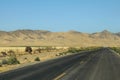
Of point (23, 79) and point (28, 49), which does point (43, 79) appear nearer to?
point (23, 79)

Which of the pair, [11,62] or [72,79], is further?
[11,62]

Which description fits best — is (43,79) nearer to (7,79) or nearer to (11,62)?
(7,79)

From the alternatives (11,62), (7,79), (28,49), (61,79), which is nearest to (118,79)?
(61,79)

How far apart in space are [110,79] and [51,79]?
2.96 metres

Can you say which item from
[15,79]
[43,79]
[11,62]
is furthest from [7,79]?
[11,62]

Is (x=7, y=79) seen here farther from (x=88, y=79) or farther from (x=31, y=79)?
(x=88, y=79)

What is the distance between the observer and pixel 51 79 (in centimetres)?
1667

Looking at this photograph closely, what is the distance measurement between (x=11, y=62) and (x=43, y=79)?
21678 mm

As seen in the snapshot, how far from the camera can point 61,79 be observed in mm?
16641

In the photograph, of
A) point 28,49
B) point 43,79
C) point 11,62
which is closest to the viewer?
point 43,79

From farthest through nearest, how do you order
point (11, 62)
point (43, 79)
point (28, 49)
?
1. point (28, 49)
2. point (11, 62)
3. point (43, 79)

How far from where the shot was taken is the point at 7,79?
16891mm

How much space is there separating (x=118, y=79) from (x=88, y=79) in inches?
59.7

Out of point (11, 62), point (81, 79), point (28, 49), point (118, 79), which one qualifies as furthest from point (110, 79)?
point (28, 49)
